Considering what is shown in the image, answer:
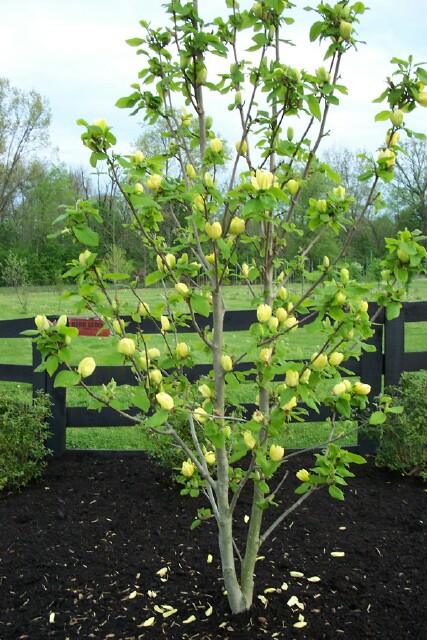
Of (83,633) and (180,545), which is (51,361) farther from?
(180,545)

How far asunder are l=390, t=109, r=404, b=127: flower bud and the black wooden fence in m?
2.37

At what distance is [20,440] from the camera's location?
158 inches

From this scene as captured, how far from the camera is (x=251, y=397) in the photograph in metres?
6.80

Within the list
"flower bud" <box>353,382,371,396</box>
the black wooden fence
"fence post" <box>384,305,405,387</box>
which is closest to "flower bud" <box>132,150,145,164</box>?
"flower bud" <box>353,382,371,396</box>

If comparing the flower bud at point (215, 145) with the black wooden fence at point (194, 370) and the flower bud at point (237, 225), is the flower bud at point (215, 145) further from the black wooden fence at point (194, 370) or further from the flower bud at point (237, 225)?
the black wooden fence at point (194, 370)

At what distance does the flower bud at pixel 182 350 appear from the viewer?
2277 millimetres

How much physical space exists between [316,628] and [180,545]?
0.92 meters

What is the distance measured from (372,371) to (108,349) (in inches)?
213

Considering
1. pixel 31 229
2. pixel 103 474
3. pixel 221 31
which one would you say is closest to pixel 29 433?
pixel 103 474

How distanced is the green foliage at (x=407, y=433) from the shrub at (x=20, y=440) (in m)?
2.31

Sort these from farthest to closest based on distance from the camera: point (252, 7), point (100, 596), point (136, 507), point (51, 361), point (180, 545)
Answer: point (136, 507) → point (180, 545) → point (100, 596) → point (252, 7) → point (51, 361)

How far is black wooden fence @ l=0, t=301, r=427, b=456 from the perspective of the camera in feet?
14.4

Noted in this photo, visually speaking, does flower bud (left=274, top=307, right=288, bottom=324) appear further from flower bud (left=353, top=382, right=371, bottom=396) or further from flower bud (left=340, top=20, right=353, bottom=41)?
flower bud (left=340, top=20, right=353, bottom=41)

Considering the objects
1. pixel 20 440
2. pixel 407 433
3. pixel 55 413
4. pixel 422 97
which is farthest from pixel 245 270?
pixel 55 413
